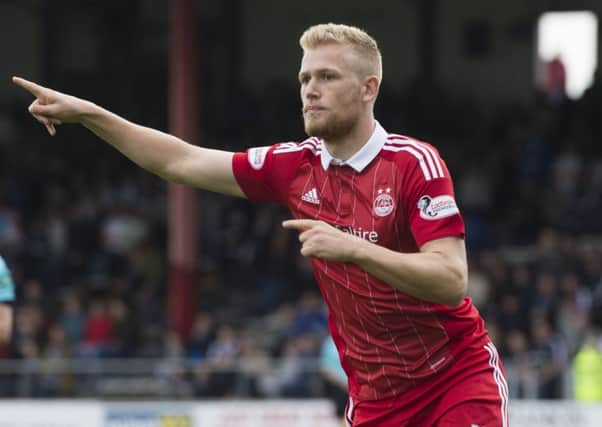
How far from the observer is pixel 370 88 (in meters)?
5.06

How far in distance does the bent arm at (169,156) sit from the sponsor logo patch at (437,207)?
0.93m

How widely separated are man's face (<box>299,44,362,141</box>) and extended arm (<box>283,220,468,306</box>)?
598 millimetres

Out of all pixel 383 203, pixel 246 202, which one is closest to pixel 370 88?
pixel 383 203

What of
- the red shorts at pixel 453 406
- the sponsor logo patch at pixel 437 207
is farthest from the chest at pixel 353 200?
the red shorts at pixel 453 406

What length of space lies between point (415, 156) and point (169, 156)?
41.7 inches

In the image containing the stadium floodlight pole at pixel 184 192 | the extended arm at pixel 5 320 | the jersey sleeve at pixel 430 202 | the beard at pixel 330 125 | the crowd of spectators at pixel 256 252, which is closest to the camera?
the jersey sleeve at pixel 430 202

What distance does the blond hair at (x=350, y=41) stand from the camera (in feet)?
16.3

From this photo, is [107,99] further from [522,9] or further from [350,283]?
[350,283]

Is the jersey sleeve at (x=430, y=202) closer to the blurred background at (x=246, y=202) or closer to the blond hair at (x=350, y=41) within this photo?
the blond hair at (x=350, y=41)

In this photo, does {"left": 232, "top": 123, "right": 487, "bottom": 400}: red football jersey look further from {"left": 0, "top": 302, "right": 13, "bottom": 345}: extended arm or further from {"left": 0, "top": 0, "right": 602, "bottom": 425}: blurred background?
{"left": 0, "top": 0, "right": 602, "bottom": 425}: blurred background

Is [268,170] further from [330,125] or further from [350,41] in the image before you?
[350,41]

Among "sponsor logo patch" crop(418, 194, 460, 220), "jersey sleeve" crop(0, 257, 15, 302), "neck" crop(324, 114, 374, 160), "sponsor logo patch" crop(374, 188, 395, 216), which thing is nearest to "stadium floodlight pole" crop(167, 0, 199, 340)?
"jersey sleeve" crop(0, 257, 15, 302)

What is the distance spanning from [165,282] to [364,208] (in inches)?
565

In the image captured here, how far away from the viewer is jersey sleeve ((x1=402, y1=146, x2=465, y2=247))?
4695 millimetres
